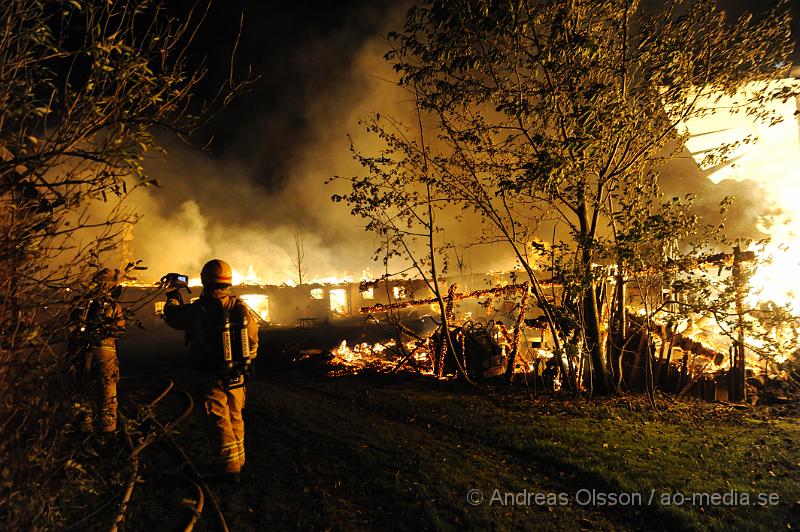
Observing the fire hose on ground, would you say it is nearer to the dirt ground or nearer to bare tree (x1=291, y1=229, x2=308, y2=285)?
the dirt ground

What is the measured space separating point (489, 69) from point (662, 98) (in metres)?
3.41

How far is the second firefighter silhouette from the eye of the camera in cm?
461

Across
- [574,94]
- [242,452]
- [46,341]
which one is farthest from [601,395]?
[46,341]

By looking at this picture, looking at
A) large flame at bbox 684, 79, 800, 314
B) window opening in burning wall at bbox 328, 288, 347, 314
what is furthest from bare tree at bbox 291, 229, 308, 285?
large flame at bbox 684, 79, 800, 314

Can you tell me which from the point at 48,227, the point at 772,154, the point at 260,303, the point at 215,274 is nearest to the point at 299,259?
the point at 260,303

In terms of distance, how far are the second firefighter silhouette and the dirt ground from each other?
0.46 meters

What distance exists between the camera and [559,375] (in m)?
9.08

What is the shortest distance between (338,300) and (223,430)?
44.0 meters

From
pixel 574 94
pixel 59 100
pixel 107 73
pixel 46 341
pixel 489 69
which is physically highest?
pixel 489 69

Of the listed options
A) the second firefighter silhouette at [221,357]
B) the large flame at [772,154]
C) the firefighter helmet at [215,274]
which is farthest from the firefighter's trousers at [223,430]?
the large flame at [772,154]

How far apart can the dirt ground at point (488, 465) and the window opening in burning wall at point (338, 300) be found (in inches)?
1548

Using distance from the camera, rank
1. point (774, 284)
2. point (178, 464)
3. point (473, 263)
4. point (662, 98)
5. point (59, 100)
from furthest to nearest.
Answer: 1. point (473, 263)
2. point (774, 284)
3. point (662, 98)
4. point (178, 464)
5. point (59, 100)

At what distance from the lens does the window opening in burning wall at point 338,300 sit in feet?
156

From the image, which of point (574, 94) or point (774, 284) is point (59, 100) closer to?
point (574, 94)
